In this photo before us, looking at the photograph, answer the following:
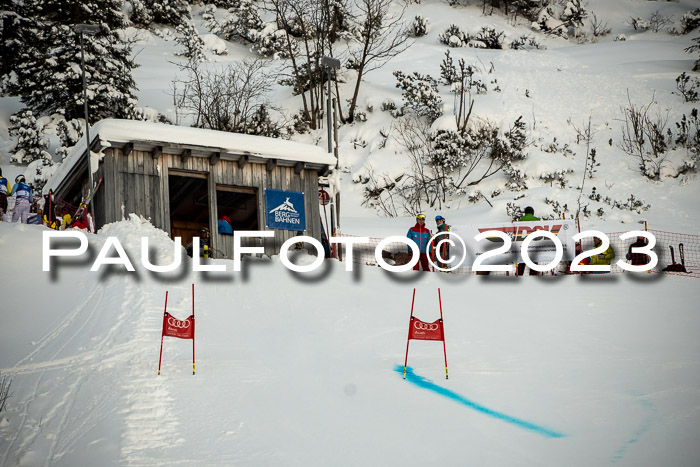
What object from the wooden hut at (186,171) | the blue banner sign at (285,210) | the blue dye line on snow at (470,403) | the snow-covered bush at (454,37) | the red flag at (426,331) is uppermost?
the snow-covered bush at (454,37)

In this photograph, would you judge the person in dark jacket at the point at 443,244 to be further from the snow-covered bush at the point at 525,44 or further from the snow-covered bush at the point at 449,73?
the snow-covered bush at the point at 525,44

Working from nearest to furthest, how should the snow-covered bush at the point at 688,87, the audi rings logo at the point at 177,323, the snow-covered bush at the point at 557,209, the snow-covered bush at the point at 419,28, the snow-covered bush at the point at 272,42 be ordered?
the audi rings logo at the point at 177,323 → the snow-covered bush at the point at 557,209 → the snow-covered bush at the point at 688,87 → the snow-covered bush at the point at 272,42 → the snow-covered bush at the point at 419,28

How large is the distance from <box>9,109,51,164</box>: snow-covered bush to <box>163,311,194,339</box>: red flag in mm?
23927

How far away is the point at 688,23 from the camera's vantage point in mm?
43156

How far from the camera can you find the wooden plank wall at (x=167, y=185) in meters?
16.8

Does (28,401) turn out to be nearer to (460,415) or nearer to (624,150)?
(460,415)

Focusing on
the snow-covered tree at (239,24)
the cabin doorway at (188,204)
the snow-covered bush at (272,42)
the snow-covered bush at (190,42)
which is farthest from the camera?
the snow-covered tree at (239,24)

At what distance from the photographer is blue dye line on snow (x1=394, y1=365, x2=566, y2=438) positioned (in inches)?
317

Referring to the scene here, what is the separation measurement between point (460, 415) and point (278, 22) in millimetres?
39813

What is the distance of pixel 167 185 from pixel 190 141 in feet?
3.79

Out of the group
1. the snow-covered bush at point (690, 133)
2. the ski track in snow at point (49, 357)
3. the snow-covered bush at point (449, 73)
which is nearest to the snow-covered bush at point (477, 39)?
the snow-covered bush at point (449, 73)

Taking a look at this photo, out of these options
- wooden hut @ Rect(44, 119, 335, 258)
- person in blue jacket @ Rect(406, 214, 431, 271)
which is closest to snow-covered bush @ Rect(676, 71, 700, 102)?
wooden hut @ Rect(44, 119, 335, 258)

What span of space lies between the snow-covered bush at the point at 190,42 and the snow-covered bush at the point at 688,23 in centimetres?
2761

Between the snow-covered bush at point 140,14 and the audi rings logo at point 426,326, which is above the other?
the snow-covered bush at point 140,14
